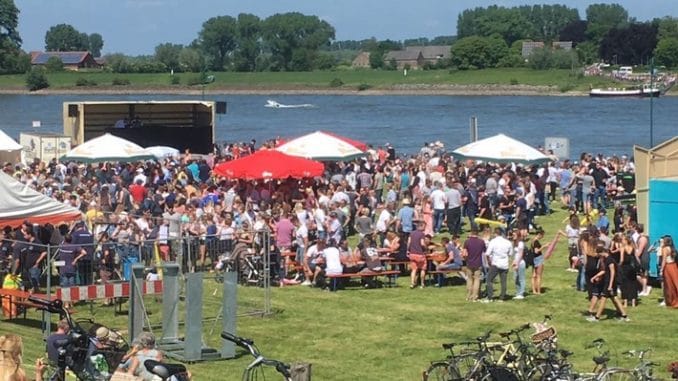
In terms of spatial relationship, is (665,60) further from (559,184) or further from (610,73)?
(559,184)

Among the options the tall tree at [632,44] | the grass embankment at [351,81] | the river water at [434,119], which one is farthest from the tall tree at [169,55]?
the tall tree at [632,44]

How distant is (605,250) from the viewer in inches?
711

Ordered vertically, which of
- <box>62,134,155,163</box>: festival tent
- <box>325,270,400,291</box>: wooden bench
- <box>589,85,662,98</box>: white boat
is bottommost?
<box>325,270,400,291</box>: wooden bench

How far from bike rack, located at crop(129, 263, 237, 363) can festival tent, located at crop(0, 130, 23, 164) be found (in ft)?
54.7

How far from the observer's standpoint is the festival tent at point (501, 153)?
2884 centimetres

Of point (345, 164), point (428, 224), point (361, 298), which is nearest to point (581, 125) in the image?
point (345, 164)

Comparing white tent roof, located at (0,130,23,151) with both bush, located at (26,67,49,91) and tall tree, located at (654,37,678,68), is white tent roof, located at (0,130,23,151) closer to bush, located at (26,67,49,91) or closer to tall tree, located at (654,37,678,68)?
bush, located at (26,67,49,91)

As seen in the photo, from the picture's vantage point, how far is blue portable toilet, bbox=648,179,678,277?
20.3 m

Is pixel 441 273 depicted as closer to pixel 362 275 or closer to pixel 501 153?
pixel 362 275

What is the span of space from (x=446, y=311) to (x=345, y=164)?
14967 millimetres

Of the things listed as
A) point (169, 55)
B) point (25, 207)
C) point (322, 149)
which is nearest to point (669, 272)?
point (25, 207)

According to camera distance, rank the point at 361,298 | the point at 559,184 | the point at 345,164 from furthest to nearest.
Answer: the point at 345,164, the point at 559,184, the point at 361,298

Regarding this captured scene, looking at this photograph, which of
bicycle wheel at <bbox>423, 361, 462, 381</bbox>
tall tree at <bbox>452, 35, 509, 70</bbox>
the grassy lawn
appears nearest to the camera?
bicycle wheel at <bbox>423, 361, 462, 381</bbox>

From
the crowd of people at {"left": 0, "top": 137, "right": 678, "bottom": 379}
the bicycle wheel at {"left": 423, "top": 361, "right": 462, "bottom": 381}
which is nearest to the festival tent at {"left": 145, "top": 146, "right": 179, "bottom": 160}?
the crowd of people at {"left": 0, "top": 137, "right": 678, "bottom": 379}
